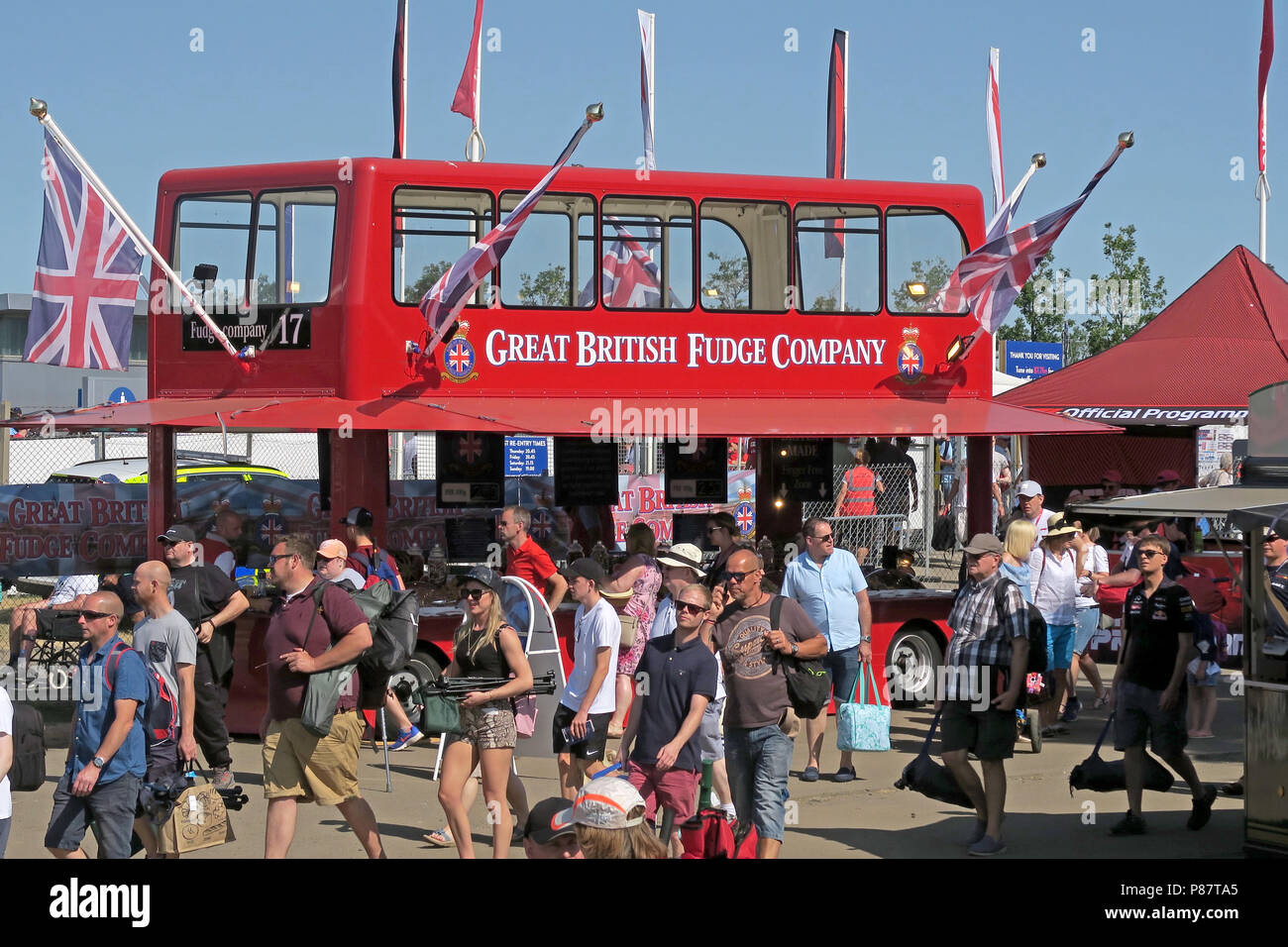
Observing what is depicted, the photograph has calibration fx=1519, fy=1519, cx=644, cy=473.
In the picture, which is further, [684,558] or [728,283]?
[728,283]

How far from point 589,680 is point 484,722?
0.86m

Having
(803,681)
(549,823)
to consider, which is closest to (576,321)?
(803,681)

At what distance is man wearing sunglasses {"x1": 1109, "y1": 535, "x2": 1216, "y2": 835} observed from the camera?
8992 millimetres

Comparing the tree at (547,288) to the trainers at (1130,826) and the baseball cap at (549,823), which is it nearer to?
the trainers at (1130,826)

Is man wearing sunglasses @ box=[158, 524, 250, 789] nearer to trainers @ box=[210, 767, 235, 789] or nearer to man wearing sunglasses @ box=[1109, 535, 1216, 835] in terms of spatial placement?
trainers @ box=[210, 767, 235, 789]

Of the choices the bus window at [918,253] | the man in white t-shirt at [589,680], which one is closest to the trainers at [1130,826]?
the man in white t-shirt at [589,680]

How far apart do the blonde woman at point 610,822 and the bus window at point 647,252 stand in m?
9.01

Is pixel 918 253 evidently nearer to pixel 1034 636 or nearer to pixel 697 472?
pixel 697 472

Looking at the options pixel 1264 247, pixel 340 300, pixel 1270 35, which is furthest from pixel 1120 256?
pixel 340 300

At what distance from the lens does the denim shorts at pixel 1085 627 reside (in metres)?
13.3

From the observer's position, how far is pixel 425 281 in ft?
43.2
